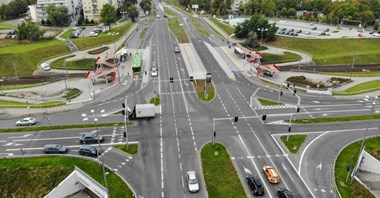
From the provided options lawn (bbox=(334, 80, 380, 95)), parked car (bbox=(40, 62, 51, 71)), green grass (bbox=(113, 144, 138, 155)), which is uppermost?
parked car (bbox=(40, 62, 51, 71))

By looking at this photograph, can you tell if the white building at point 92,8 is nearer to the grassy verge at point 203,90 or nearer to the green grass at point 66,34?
the green grass at point 66,34

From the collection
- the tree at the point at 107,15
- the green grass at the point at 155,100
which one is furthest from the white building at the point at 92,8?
the green grass at the point at 155,100

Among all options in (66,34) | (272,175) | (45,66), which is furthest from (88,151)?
(66,34)

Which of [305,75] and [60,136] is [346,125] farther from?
[60,136]

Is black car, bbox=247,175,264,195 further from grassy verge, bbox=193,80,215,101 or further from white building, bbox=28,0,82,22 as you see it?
white building, bbox=28,0,82,22

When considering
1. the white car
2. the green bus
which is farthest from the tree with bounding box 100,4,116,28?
the white car

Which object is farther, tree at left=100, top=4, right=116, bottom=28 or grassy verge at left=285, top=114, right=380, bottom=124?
tree at left=100, top=4, right=116, bottom=28
